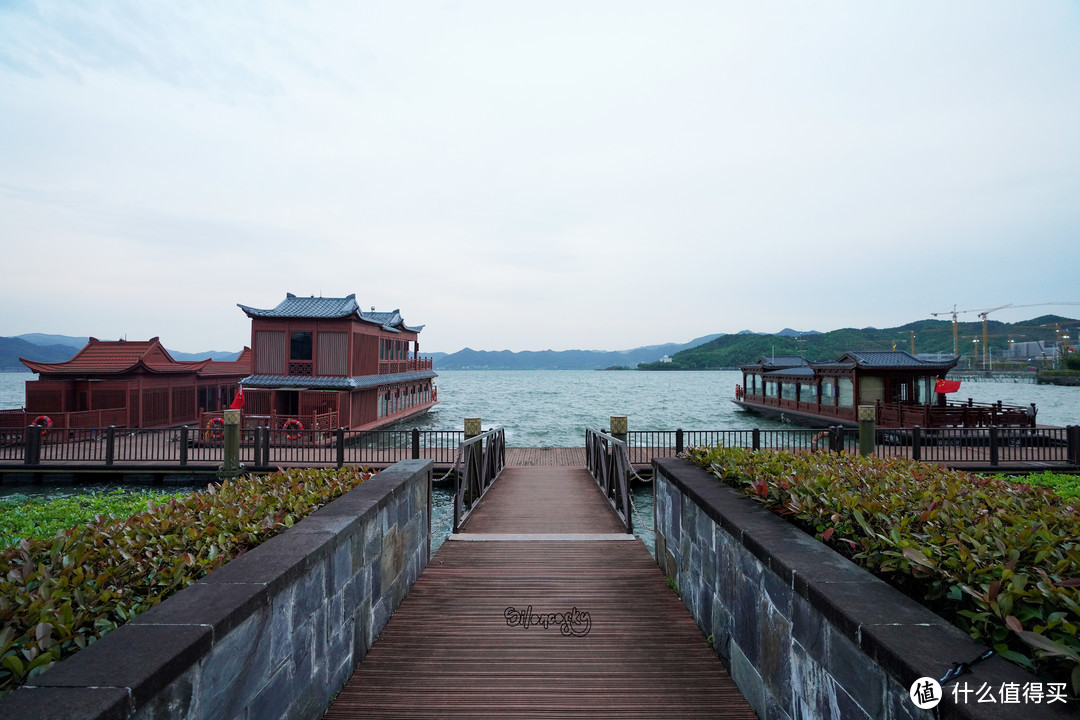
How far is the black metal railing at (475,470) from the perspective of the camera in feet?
27.1

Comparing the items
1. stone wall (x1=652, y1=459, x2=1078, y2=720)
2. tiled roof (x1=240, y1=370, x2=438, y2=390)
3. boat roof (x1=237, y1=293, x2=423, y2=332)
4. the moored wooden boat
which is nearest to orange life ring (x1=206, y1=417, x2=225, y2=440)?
tiled roof (x1=240, y1=370, x2=438, y2=390)

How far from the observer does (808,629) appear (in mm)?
2686

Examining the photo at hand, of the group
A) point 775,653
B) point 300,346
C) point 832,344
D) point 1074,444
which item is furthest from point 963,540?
point 832,344

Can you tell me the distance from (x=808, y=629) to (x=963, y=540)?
0.95 meters

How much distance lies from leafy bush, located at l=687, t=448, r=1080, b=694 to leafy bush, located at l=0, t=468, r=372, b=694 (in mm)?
3647

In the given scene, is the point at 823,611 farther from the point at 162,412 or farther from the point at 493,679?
the point at 162,412

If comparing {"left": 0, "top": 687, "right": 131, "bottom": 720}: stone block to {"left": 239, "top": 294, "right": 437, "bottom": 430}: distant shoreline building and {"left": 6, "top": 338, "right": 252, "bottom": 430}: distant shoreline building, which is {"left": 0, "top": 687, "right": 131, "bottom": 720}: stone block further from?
{"left": 6, "top": 338, "right": 252, "bottom": 430}: distant shoreline building

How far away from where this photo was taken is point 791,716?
9.23 feet

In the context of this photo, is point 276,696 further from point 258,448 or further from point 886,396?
point 886,396

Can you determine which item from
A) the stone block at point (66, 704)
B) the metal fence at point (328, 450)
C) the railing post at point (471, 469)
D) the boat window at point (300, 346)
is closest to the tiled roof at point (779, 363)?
the metal fence at point (328, 450)

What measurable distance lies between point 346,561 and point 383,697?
0.94 m

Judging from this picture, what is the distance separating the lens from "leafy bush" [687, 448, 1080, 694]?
6.61 ft

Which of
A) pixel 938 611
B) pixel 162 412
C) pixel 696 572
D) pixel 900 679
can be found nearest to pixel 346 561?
pixel 696 572

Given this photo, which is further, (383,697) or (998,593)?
(383,697)
